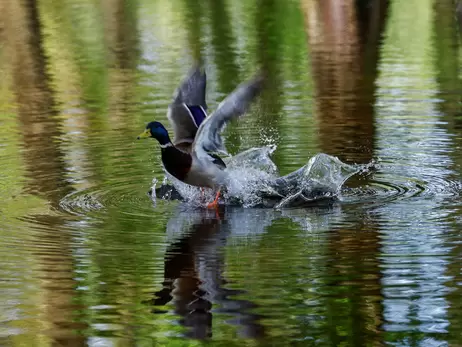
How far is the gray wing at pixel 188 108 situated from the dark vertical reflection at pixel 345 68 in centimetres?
157

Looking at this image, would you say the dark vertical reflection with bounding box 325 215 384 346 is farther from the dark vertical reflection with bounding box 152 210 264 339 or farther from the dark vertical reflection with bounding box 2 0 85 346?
the dark vertical reflection with bounding box 2 0 85 346

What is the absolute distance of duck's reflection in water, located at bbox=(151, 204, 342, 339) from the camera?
7863 mm

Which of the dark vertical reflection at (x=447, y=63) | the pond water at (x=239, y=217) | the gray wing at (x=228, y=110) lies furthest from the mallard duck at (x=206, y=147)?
the dark vertical reflection at (x=447, y=63)

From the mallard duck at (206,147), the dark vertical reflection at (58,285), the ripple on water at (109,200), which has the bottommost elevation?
the ripple on water at (109,200)

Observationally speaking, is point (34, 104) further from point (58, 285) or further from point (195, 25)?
point (195, 25)

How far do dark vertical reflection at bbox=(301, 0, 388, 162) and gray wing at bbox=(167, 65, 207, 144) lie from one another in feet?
5.16

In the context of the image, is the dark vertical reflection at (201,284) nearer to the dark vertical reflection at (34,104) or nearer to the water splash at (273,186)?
the water splash at (273,186)

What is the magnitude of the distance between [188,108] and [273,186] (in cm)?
135

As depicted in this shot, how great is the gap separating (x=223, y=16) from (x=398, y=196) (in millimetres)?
18917

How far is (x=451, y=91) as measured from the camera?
17750 millimetres

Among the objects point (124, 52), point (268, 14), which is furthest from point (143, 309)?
point (268, 14)

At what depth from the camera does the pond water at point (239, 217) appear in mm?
7879

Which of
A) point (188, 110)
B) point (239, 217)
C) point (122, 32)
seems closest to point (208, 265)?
point (239, 217)

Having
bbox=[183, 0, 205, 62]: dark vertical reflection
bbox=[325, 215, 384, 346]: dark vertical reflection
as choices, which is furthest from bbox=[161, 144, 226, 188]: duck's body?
bbox=[183, 0, 205, 62]: dark vertical reflection
